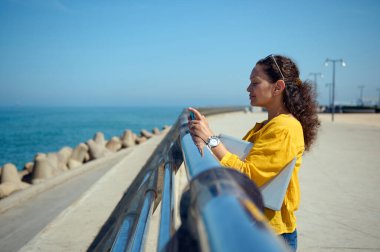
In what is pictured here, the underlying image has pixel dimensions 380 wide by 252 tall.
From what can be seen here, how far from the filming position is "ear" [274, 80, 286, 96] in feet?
8.18

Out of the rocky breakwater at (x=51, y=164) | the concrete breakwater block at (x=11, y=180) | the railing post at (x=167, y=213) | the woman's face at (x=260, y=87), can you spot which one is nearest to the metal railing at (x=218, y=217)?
the railing post at (x=167, y=213)

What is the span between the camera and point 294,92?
8.29ft

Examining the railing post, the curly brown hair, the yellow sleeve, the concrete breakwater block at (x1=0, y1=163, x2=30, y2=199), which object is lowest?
the concrete breakwater block at (x1=0, y1=163, x2=30, y2=199)

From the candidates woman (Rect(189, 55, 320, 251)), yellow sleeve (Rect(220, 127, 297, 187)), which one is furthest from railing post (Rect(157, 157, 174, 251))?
yellow sleeve (Rect(220, 127, 297, 187))

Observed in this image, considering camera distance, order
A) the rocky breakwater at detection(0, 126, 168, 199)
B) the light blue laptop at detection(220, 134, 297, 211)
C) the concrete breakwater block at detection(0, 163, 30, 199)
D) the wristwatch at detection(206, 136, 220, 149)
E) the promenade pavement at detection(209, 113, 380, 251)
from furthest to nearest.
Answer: the rocky breakwater at detection(0, 126, 168, 199) < the concrete breakwater block at detection(0, 163, 30, 199) < the promenade pavement at detection(209, 113, 380, 251) < the wristwatch at detection(206, 136, 220, 149) < the light blue laptop at detection(220, 134, 297, 211)

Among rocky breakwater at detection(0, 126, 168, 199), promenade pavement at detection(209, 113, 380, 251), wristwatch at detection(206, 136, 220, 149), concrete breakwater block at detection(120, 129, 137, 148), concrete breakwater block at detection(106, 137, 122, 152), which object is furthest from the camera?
concrete breakwater block at detection(120, 129, 137, 148)

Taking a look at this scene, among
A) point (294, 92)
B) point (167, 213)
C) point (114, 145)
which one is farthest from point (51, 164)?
point (167, 213)

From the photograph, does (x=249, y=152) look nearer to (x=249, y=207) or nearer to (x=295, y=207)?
(x=295, y=207)

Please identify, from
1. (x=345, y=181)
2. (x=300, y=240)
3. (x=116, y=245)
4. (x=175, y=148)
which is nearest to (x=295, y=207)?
(x=175, y=148)

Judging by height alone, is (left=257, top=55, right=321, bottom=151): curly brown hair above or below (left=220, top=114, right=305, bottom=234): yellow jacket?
above

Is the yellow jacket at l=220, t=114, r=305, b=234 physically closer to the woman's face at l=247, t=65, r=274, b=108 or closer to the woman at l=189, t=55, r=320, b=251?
the woman at l=189, t=55, r=320, b=251

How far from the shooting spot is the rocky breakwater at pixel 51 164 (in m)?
10.4

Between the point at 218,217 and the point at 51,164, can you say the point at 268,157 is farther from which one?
the point at 51,164

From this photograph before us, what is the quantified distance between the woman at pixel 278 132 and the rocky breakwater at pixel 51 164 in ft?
25.6
